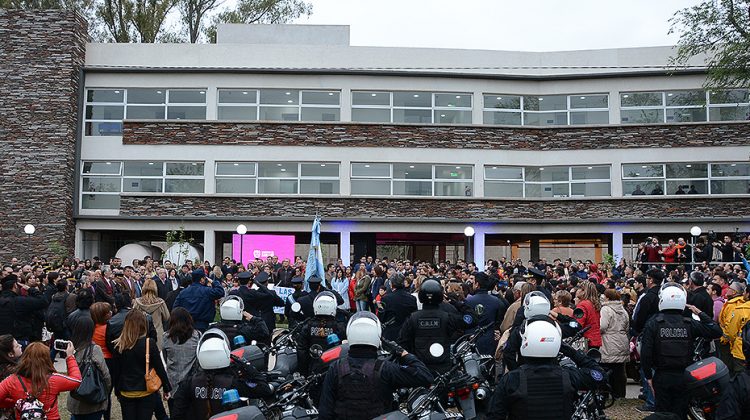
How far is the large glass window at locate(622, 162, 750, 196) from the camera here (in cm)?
3098

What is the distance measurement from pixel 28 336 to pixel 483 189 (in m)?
21.2

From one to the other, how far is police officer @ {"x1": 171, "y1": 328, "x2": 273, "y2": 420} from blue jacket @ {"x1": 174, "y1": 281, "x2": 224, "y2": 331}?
6071mm

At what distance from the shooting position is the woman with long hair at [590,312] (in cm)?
1138

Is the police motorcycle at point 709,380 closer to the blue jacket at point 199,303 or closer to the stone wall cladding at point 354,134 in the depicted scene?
the blue jacket at point 199,303

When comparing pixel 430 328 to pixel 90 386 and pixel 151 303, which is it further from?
pixel 151 303

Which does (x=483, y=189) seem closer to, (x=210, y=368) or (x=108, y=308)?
(x=108, y=308)

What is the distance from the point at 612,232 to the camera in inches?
1232

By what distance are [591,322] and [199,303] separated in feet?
20.4

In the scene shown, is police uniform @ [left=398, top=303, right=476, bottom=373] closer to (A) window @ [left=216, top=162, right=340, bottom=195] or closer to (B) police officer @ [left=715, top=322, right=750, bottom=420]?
(B) police officer @ [left=715, top=322, right=750, bottom=420]

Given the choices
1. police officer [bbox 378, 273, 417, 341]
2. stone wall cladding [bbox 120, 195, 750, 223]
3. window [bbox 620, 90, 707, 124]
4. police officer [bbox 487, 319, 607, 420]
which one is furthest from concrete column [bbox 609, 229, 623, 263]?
police officer [bbox 487, 319, 607, 420]

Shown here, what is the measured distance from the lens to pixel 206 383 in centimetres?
645

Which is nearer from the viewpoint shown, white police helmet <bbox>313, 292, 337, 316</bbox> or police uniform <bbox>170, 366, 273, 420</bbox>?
police uniform <bbox>170, 366, 273, 420</bbox>

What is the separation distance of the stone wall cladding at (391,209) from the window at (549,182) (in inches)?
29.0

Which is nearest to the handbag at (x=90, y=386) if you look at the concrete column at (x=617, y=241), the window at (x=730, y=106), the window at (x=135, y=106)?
the window at (x=135, y=106)
